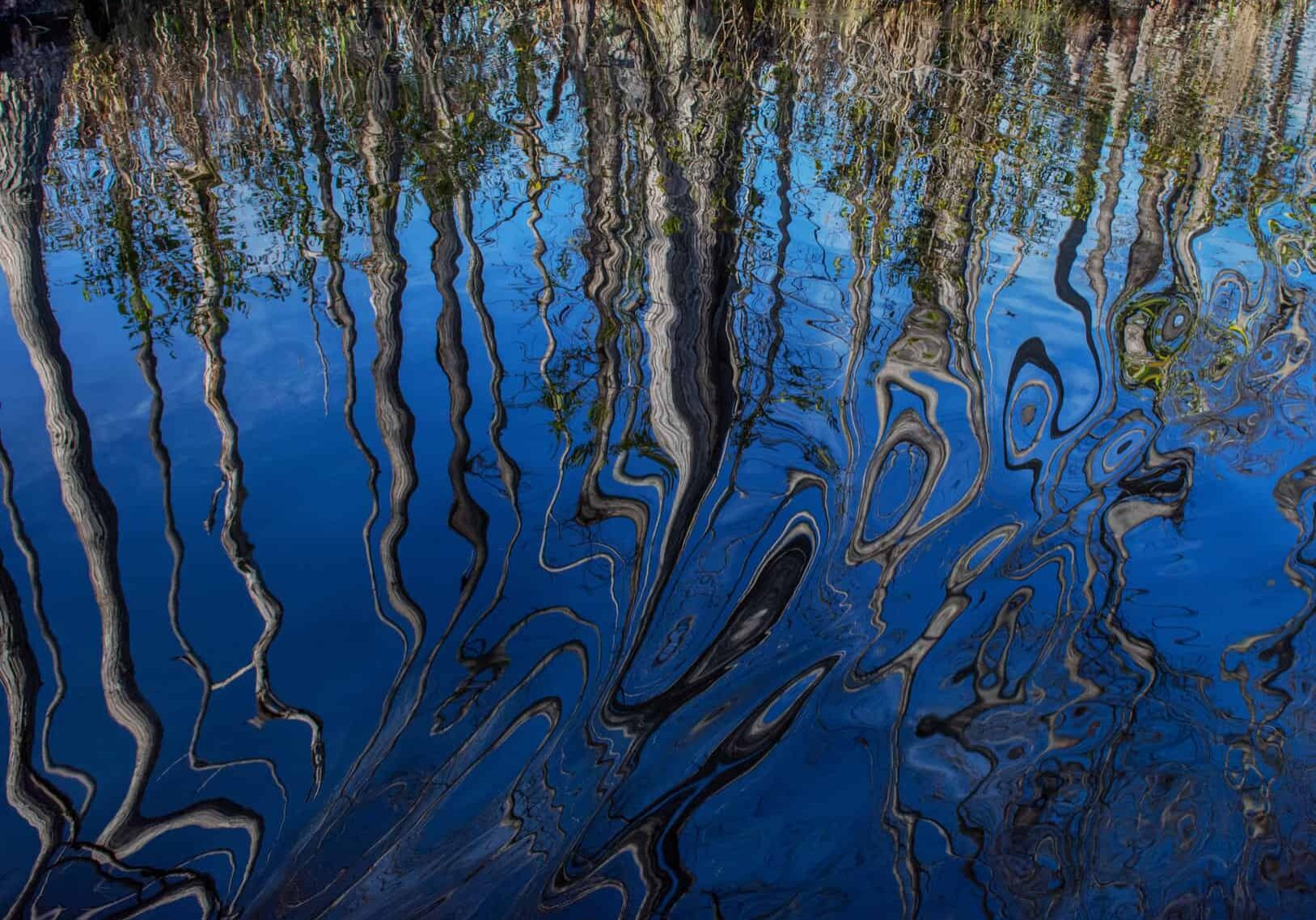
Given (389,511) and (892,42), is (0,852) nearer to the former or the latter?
(389,511)

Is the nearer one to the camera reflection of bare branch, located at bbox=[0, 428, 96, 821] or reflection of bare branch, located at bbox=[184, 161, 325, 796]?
reflection of bare branch, located at bbox=[0, 428, 96, 821]

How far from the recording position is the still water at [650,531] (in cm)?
195

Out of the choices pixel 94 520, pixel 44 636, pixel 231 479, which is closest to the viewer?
pixel 44 636

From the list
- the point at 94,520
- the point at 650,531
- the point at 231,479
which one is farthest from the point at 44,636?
the point at 650,531

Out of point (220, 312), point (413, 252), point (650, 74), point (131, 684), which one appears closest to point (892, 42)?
point (650, 74)

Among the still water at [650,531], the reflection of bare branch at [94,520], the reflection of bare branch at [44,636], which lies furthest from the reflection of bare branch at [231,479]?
the reflection of bare branch at [44,636]

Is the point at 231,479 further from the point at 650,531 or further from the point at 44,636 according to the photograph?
the point at 650,531

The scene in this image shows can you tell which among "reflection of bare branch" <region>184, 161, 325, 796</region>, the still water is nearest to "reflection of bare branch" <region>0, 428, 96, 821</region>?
the still water

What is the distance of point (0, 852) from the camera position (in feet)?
6.07

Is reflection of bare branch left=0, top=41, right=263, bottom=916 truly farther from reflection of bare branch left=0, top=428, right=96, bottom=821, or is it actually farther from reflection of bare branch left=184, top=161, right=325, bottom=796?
reflection of bare branch left=184, top=161, right=325, bottom=796

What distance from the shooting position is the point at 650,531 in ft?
9.27

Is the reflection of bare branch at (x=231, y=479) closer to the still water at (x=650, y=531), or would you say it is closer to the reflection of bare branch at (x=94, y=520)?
the still water at (x=650, y=531)

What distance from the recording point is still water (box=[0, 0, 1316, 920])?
195 cm

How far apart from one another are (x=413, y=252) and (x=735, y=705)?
2967 mm
